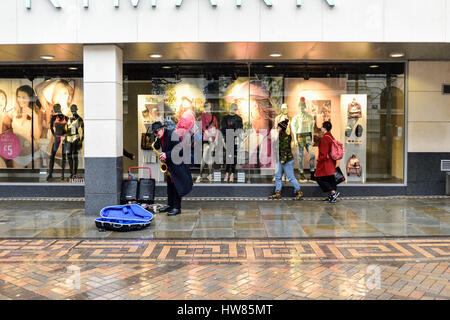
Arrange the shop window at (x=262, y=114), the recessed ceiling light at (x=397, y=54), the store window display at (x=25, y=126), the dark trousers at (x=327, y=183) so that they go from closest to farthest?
1. the recessed ceiling light at (x=397, y=54)
2. the dark trousers at (x=327, y=183)
3. the shop window at (x=262, y=114)
4. the store window display at (x=25, y=126)

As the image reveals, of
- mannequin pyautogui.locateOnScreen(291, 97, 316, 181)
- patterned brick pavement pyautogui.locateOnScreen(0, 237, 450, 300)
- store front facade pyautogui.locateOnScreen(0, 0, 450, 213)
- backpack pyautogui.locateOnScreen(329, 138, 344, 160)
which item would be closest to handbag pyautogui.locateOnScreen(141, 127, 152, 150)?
store front facade pyautogui.locateOnScreen(0, 0, 450, 213)

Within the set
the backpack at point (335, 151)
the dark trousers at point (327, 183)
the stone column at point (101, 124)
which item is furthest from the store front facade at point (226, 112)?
the backpack at point (335, 151)

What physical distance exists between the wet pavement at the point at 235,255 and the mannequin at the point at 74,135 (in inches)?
98.9

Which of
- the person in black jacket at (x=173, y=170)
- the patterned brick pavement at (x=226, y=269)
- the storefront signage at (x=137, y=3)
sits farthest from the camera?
the person in black jacket at (x=173, y=170)

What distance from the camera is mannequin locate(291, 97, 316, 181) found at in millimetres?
11867

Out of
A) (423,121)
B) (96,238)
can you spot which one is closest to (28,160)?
(96,238)

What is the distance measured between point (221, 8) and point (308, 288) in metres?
5.79

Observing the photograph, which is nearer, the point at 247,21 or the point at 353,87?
the point at 247,21

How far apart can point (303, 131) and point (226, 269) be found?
6.95m

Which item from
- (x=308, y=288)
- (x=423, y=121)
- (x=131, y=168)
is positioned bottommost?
(x=308, y=288)

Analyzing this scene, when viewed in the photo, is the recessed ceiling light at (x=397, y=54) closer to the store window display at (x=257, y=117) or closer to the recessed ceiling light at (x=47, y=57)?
the store window display at (x=257, y=117)

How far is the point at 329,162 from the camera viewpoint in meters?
10.1

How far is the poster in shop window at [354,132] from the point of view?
1176cm

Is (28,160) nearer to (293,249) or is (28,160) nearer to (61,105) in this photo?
(61,105)
